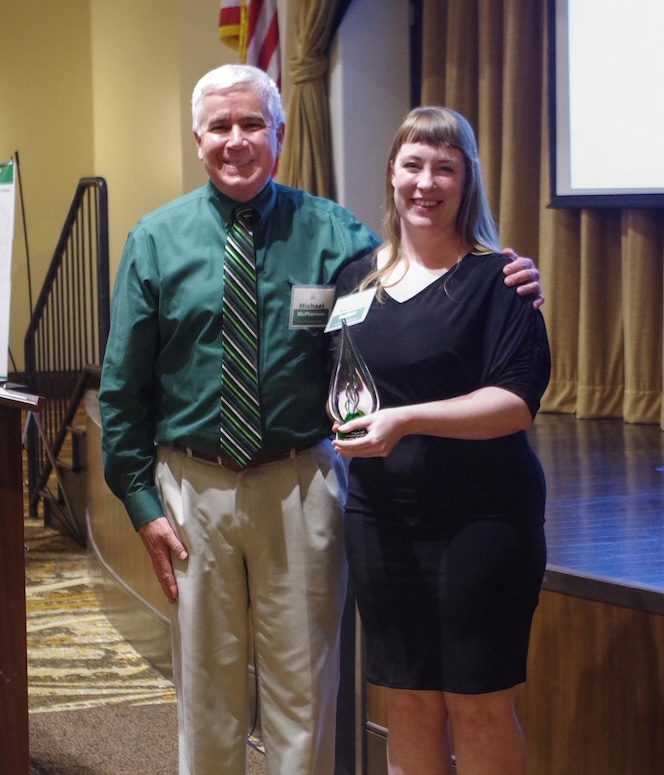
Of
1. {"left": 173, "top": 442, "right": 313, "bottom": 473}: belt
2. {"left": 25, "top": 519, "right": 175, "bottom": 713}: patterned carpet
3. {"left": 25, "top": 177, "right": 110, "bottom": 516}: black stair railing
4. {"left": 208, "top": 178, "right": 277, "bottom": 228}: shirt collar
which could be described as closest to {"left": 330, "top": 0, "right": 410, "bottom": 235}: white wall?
{"left": 25, "top": 177, "right": 110, "bottom": 516}: black stair railing

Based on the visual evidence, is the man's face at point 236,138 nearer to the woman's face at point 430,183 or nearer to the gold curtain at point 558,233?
the woman's face at point 430,183

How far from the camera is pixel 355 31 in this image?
17.1 ft

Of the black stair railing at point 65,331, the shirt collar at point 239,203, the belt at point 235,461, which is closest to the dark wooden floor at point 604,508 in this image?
the belt at point 235,461

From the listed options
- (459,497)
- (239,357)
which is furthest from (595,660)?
(239,357)

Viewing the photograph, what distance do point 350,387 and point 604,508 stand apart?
1561 mm

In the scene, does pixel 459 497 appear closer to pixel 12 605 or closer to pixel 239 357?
pixel 239 357

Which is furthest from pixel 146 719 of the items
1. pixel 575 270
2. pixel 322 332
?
pixel 575 270

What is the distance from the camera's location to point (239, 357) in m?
1.92

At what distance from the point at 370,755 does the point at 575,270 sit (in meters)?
2.92

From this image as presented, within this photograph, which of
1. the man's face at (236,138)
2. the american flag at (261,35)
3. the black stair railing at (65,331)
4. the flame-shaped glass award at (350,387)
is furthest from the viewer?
the american flag at (261,35)

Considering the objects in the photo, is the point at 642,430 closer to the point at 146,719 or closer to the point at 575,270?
the point at 575,270

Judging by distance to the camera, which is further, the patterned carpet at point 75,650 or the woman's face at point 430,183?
the patterned carpet at point 75,650

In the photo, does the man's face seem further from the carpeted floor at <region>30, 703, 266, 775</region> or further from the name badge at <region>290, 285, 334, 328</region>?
the carpeted floor at <region>30, 703, 266, 775</region>

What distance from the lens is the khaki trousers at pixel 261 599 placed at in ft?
6.43
